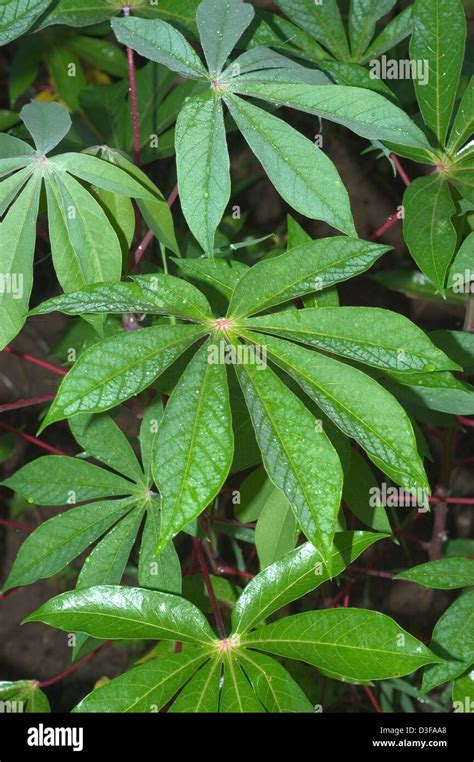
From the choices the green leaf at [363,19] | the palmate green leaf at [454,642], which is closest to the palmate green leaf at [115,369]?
the palmate green leaf at [454,642]

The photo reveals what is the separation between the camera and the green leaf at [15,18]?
90 cm

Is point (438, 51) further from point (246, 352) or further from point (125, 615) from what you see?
point (125, 615)

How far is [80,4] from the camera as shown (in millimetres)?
1037

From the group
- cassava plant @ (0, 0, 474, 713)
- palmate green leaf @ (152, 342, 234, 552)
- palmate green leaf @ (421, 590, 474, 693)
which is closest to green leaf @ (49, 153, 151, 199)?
cassava plant @ (0, 0, 474, 713)

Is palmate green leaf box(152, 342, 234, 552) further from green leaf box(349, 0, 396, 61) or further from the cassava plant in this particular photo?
green leaf box(349, 0, 396, 61)

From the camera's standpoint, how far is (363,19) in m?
1.15

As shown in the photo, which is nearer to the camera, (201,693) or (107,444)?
(201,693)

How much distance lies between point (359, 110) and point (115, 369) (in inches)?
15.0

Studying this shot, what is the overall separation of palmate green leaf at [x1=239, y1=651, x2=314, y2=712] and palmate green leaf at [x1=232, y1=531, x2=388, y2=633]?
6cm

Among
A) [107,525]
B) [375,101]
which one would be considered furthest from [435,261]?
[107,525]

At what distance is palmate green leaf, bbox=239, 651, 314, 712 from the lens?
0.89m

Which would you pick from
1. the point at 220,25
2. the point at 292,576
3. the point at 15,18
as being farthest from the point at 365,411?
the point at 15,18

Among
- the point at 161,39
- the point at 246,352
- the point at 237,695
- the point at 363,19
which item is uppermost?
the point at 363,19

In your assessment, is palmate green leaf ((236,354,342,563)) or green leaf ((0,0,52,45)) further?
green leaf ((0,0,52,45))
